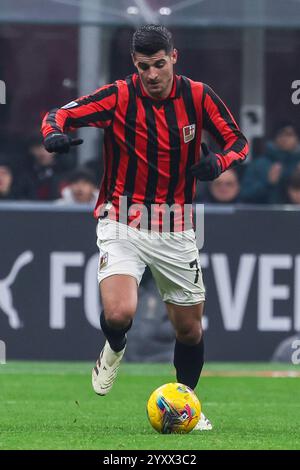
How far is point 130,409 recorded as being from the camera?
8586 mm

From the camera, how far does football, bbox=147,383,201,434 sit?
7.04 metres

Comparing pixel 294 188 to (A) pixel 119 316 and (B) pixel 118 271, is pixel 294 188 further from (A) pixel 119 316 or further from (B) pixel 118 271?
(A) pixel 119 316

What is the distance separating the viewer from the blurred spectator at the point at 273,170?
1262cm

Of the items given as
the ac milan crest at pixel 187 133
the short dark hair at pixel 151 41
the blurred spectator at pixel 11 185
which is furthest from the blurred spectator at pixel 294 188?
the short dark hair at pixel 151 41

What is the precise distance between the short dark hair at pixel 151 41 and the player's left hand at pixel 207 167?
0.60m

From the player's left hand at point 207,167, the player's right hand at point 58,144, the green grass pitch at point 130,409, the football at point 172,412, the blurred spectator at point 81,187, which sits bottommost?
the green grass pitch at point 130,409

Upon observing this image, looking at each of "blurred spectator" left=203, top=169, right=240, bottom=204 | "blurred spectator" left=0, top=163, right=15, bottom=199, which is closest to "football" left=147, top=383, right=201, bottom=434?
"blurred spectator" left=203, top=169, right=240, bottom=204

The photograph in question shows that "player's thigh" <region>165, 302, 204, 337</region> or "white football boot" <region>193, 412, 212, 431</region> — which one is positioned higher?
"player's thigh" <region>165, 302, 204, 337</region>

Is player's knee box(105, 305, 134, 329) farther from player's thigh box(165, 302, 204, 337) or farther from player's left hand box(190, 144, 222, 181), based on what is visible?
player's left hand box(190, 144, 222, 181)

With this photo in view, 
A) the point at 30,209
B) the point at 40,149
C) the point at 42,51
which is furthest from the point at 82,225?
the point at 42,51

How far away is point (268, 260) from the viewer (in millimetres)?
11844

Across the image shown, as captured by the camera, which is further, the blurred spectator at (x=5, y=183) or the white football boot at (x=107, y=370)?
the blurred spectator at (x=5, y=183)

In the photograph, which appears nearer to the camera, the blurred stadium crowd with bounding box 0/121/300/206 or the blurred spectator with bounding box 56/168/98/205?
the blurred spectator with bounding box 56/168/98/205

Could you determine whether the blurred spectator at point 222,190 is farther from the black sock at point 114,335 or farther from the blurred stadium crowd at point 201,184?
the black sock at point 114,335
